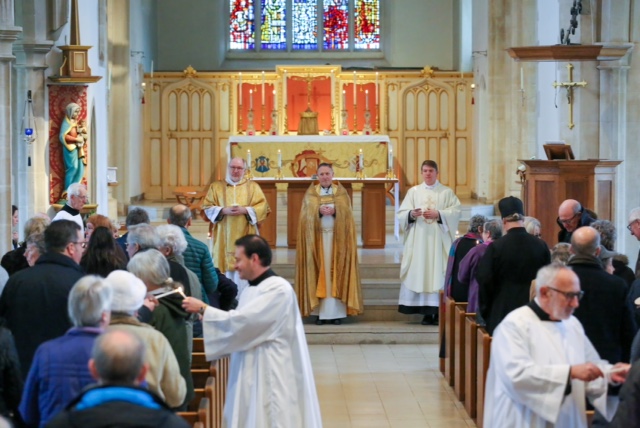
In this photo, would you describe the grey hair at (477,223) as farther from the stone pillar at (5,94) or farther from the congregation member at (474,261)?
the stone pillar at (5,94)

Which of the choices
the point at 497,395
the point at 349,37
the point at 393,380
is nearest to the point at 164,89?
the point at 349,37

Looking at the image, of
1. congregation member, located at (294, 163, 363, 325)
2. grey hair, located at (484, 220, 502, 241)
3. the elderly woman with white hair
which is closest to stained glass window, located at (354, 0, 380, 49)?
congregation member, located at (294, 163, 363, 325)

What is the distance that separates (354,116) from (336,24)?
12.0ft

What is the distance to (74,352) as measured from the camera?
495 centimetres

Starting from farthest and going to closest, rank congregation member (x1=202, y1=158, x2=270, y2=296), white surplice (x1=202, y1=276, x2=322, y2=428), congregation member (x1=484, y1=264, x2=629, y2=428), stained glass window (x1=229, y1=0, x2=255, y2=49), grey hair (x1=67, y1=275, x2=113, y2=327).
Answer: stained glass window (x1=229, y1=0, x2=255, y2=49) → congregation member (x1=202, y1=158, x2=270, y2=296) → white surplice (x1=202, y1=276, x2=322, y2=428) → congregation member (x1=484, y1=264, x2=629, y2=428) → grey hair (x1=67, y1=275, x2=113, y2=327)

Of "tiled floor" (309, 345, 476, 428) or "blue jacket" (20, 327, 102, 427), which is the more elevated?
"blue jacket" (20, 327, 102, 427)

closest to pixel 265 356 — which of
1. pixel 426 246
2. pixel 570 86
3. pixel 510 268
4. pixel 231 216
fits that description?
pixel 510 268

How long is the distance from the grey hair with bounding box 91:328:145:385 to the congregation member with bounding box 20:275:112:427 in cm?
93

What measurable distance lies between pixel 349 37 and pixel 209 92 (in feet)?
12.3

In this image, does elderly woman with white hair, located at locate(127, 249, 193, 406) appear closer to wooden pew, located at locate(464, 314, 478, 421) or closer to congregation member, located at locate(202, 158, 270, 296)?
wooden pew, located at locate(464, 314, 478, 421)

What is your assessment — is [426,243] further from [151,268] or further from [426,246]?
[151,268]

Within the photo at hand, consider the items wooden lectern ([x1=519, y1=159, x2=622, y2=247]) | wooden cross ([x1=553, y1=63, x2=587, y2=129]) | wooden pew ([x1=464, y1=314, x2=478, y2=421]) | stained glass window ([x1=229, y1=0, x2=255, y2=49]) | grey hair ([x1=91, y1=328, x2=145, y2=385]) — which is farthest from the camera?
stained glass window ([x1=229, y1=0, x2=255, y2=49])

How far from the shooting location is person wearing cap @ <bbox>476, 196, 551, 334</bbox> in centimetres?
855

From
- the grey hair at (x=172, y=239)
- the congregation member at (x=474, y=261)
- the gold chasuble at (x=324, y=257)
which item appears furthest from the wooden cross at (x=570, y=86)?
the grey hair at (x=172, y=239)
